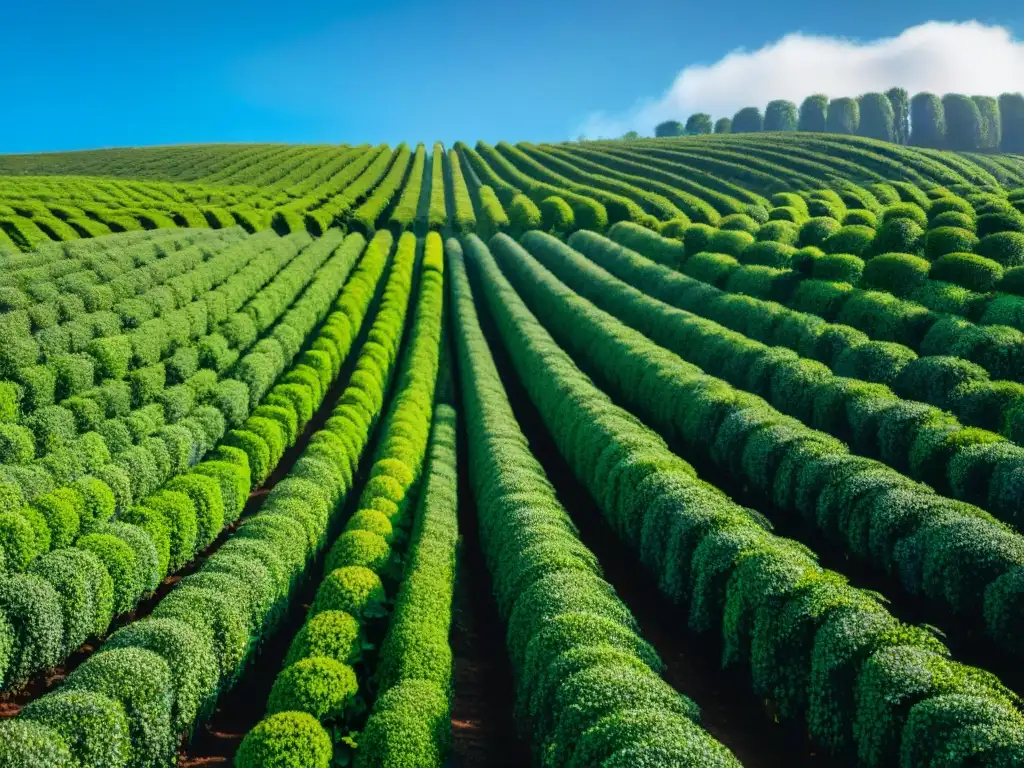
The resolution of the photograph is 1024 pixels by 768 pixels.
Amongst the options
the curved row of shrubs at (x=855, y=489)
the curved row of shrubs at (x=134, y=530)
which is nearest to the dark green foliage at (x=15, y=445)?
the curved row of shrubs at (x=134, y=530)

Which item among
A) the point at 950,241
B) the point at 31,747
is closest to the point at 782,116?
the point at 950,241

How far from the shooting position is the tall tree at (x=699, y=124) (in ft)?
541

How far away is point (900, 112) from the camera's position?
433ft

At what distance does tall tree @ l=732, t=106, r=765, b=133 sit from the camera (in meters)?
157

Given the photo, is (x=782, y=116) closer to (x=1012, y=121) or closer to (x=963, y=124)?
(x=963, y=124)

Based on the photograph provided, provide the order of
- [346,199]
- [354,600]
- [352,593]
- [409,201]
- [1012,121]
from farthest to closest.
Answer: [1012,121] → [409,201] → [346,199] → [352,593] → [354,600]

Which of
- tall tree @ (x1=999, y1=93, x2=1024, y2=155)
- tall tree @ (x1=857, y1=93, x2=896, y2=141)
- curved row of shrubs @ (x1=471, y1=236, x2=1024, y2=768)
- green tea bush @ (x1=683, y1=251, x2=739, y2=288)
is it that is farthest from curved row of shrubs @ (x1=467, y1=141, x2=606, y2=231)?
tall tree @ (x1=999, y1=93, x2=1024, y2=155)

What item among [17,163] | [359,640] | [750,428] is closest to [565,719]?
[359,640]

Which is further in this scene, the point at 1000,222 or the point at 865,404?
the point at 1000,222

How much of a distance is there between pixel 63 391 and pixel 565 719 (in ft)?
78.4

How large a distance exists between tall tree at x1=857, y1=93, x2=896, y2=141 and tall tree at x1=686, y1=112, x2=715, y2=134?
38707 mm

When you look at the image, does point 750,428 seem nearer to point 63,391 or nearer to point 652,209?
point 63,391

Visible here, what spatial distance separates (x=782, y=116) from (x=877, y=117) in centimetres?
2343

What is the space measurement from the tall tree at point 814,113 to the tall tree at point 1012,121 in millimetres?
29612
